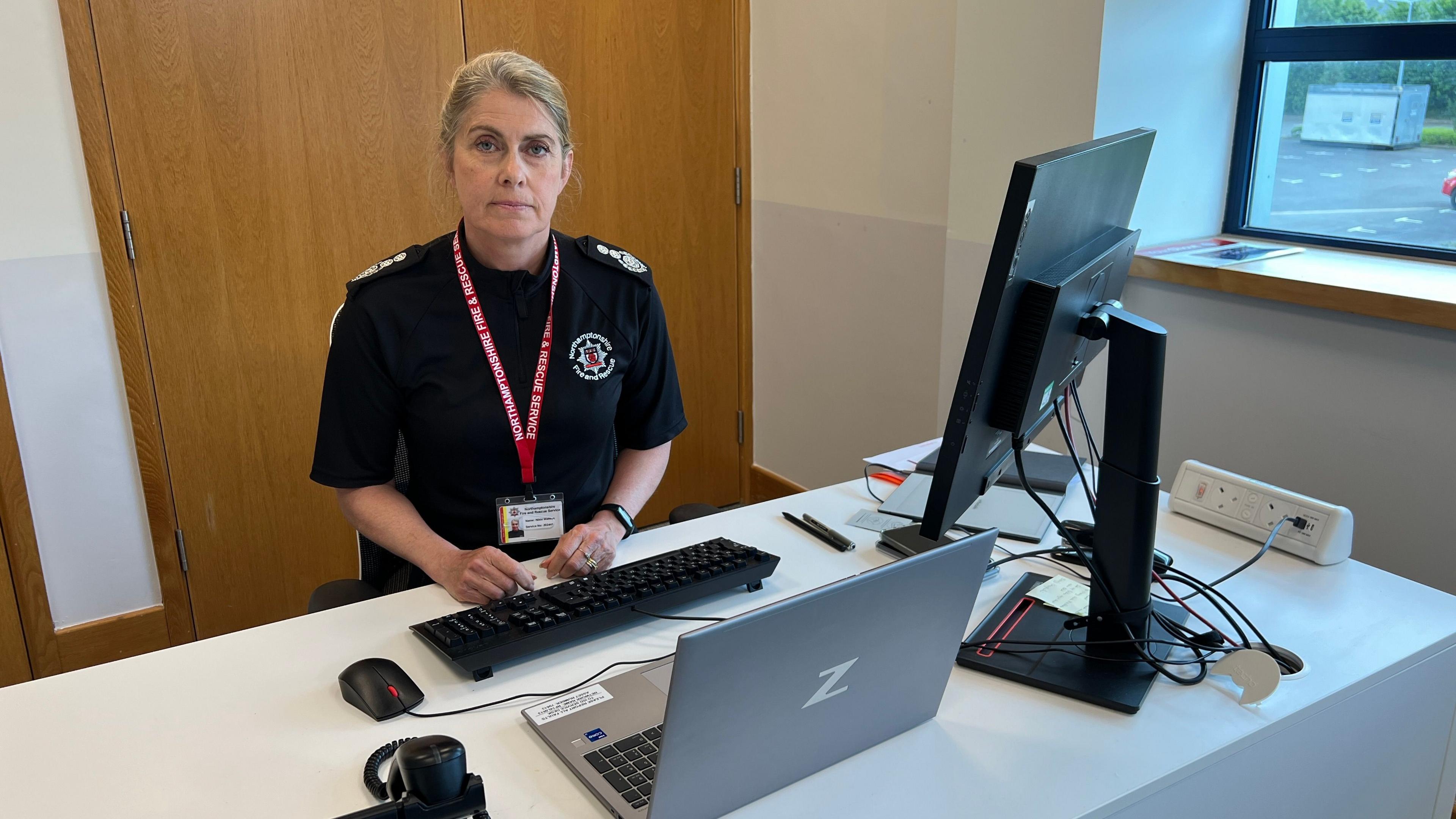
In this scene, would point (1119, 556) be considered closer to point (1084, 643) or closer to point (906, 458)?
point (1084, 643)

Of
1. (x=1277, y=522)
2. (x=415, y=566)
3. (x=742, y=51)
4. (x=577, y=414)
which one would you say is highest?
(x=742, y=51)

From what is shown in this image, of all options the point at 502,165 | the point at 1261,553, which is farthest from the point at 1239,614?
the point at 502,165

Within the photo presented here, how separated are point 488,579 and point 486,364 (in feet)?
1.42

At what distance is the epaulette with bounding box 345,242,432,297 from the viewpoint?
5.41 feet

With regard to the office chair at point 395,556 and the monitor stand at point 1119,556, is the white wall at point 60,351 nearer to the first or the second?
the office chair at point 395,556

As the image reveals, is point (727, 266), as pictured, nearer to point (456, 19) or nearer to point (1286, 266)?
point (456, 19)

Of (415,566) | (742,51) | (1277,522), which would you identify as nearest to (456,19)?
(742,51)

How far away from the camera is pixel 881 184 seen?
288cm

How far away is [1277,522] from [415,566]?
4.40 ft

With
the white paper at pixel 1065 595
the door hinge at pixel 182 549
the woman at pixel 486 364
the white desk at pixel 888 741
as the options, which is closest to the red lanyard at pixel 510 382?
the woman at pixel 486 364

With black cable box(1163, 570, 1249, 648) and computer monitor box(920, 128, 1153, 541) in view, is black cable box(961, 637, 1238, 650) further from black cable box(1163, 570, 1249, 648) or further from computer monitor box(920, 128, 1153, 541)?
computer monitor box(920, 128, 1153, 541)

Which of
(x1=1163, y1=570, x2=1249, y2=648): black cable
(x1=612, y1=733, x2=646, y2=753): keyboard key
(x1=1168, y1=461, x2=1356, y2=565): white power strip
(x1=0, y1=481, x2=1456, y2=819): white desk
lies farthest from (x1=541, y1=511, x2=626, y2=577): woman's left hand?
(x1=1168, y1=461, x2=1356, y2=565): white power strip

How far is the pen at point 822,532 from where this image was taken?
1.52 meters

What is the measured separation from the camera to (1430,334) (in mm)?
1800
